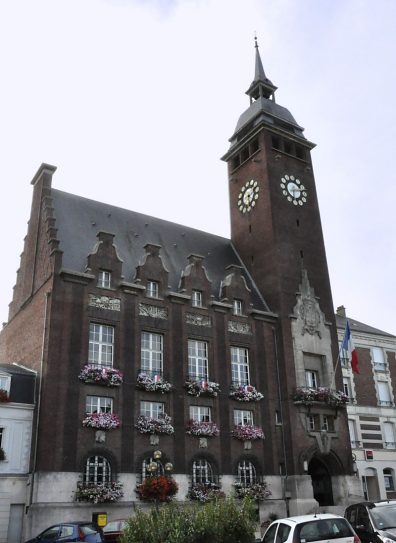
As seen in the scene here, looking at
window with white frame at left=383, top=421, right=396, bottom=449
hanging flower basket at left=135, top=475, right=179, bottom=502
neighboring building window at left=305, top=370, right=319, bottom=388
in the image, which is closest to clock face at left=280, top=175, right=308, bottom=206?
neighboring building window at left=305, top=370, right=319, bottom=388

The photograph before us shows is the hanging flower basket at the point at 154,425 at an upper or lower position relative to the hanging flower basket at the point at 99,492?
upper

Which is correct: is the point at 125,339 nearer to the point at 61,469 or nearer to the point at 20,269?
the point at 61,469

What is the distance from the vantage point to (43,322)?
Result: 28.0 m

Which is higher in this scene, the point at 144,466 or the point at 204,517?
the point at 144,466

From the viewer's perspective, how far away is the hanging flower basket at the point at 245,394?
3147 centimetres

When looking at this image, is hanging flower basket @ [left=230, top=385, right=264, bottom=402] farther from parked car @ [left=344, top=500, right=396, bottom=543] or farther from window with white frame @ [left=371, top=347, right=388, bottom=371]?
window with white frame @ [left=371, top=347, right=388, bottom=371]

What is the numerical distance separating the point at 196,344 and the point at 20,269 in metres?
12.2

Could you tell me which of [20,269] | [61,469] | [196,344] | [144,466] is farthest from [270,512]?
[20,269]

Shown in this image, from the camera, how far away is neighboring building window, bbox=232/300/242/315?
112 ft

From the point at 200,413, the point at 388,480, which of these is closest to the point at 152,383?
the point at 200,413

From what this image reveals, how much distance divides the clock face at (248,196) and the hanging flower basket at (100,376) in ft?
Answer: 60.0

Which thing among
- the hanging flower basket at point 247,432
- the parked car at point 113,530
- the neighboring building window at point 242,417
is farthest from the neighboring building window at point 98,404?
the neighboring building window at point 242,417

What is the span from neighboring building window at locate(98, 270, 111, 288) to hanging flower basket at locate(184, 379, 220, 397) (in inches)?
267

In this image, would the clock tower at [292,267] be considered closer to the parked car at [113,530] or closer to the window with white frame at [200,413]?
the window with white frame at [200,413]
